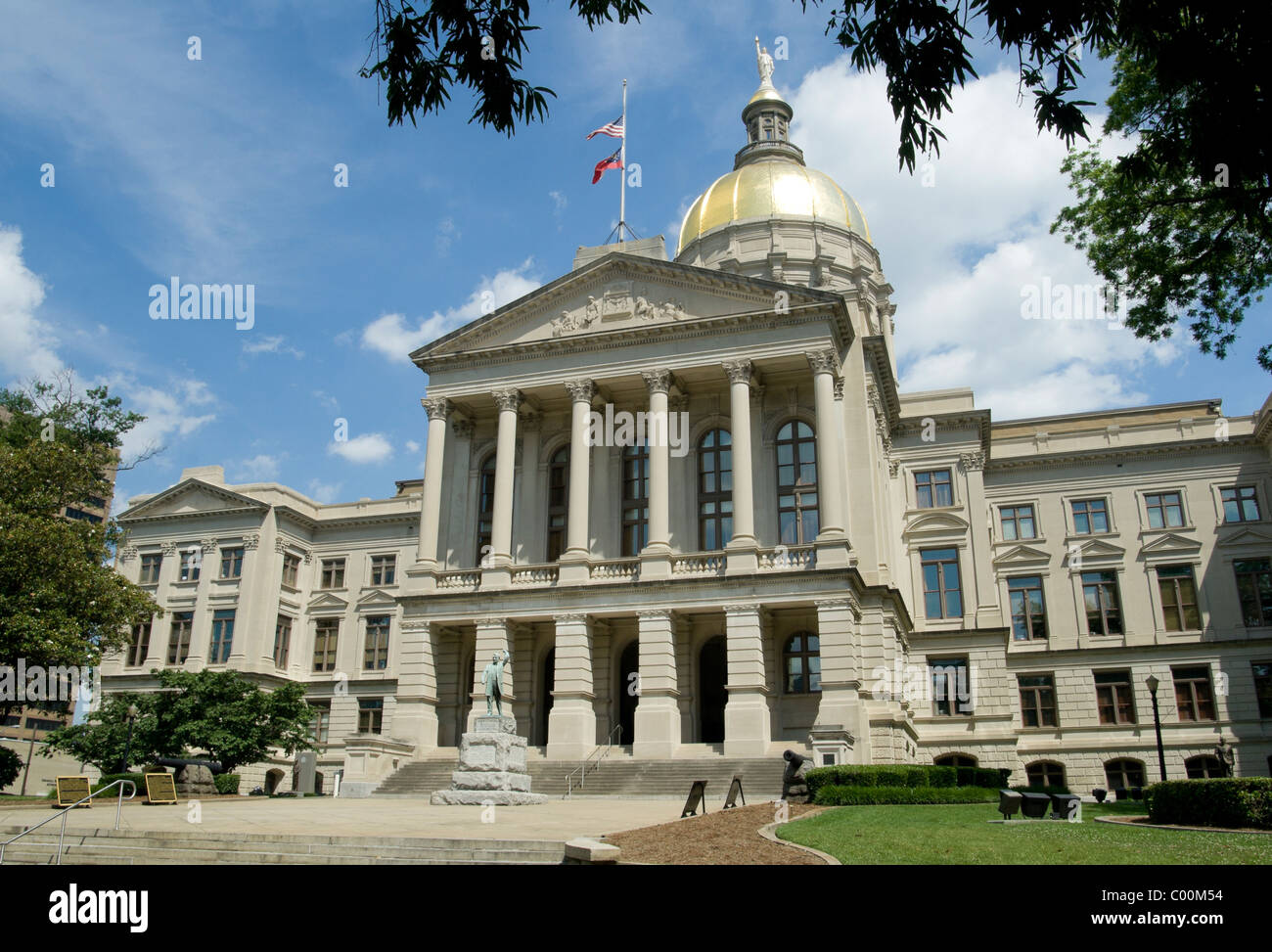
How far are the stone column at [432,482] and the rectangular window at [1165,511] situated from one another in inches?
1368

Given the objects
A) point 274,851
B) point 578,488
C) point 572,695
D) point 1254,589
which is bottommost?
point 274,851

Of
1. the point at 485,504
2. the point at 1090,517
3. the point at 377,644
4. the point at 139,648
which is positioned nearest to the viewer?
the point at 485,504

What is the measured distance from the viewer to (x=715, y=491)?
4334 cm

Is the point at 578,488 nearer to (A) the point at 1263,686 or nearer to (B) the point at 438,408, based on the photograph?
(B) the point at 438,408

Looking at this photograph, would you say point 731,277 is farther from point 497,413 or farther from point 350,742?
point 350,742

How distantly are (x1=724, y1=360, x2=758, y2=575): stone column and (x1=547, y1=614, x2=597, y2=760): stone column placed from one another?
6344 mm

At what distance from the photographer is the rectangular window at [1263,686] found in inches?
1843

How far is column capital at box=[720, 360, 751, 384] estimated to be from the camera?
1606 inches

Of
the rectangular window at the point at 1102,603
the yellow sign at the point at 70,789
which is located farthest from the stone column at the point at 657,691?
the rectangular window at the point at 1102,603

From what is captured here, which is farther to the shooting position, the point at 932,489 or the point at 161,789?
the point at 932,489

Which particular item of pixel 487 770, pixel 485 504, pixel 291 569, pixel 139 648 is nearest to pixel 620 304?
pixel 485 504

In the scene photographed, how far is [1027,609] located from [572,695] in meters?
25.9

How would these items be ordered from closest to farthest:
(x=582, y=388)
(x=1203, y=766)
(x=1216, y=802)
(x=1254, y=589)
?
1. (x=1216, y=802)
2. (x=582, y=388)
3. (x=1203, y=766)
4. (x=1254, y=589)
